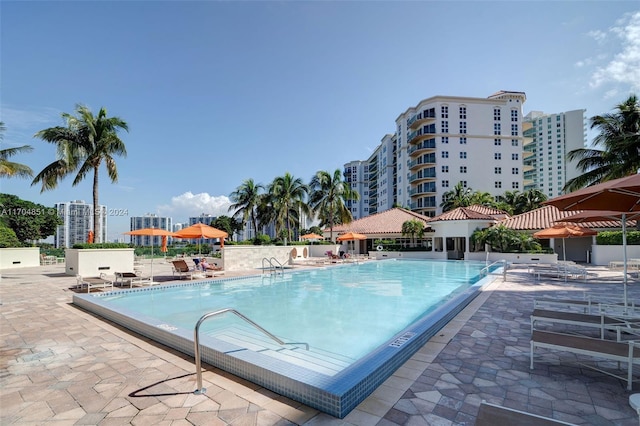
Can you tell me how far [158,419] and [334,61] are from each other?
677 inches

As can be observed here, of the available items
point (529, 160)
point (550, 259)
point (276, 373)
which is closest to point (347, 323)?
point (276, 373)

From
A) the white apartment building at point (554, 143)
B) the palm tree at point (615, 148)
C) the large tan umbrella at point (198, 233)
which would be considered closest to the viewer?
the large tan umbrella at point (198, 233)

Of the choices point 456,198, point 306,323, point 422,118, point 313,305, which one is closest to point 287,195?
point 313,305

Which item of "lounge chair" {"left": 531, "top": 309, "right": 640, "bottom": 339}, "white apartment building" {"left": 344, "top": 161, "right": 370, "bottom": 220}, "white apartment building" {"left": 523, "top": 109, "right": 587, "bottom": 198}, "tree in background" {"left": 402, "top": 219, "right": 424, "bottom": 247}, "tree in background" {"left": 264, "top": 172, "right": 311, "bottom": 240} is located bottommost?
"lounge chair" {"left": 531, "top": 309, "right": 640, "bottom": 339}

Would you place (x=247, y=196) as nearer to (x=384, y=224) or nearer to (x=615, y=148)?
(x=384, y=224)

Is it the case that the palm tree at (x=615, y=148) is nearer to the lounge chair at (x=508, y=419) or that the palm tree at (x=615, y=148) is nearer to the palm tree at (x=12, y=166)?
the lounge chair at (x=508, y=419)

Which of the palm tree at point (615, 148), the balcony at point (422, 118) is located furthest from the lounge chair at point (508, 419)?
the balcony at point (422, 118)

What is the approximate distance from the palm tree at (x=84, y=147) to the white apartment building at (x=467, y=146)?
143ft

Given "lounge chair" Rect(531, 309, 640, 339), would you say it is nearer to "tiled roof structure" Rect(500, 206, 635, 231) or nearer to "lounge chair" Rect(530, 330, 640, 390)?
"lounge chair" Rect(530, 330, 640, 390)

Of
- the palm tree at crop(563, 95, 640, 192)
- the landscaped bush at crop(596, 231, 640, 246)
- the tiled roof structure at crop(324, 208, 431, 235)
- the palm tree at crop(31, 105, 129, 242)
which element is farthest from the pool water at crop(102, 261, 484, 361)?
the tiled roof structure at crop(324, 208, 431, 235)

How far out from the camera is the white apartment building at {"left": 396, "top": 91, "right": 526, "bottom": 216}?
5025cm

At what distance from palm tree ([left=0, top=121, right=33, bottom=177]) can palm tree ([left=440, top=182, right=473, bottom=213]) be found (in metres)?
41.8

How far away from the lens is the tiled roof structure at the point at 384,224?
33.8 metres

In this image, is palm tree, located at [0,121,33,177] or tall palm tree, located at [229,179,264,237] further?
tall palm tree, located at [229,179,264,237]
